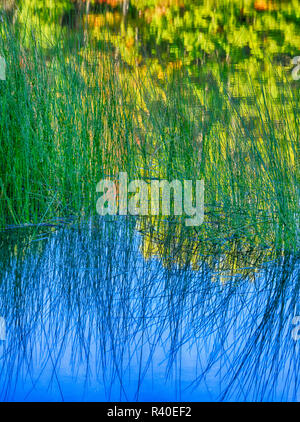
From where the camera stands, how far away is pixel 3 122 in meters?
2.94

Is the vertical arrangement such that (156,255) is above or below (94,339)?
above

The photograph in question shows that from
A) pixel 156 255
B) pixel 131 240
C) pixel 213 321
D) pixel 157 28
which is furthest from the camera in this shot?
pixel 157 28

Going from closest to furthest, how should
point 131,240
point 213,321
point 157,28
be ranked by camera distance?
point 213,321 → point 131,240 → point 157,28

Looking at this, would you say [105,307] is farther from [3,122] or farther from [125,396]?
[3,122]

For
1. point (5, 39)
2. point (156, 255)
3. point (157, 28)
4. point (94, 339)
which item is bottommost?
point (94, 339)

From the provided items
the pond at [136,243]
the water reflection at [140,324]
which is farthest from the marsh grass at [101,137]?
the water reflection at [140,324]

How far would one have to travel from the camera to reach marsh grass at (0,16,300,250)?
9.73 feet

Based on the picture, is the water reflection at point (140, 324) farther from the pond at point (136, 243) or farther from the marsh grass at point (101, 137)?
the marsh grass at point (101, 137)

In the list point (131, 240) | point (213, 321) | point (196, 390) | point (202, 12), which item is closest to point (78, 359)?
point (196, 390)

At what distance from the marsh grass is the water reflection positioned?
38 centimetres

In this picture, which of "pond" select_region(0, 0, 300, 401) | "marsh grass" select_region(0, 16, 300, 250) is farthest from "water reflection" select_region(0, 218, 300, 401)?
"marsh grass" select_region(0, 16, 300, 250)

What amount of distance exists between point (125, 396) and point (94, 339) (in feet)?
0.98

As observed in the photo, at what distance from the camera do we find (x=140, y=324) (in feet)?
6.43

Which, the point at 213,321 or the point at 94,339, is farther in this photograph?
the point at 213,321
